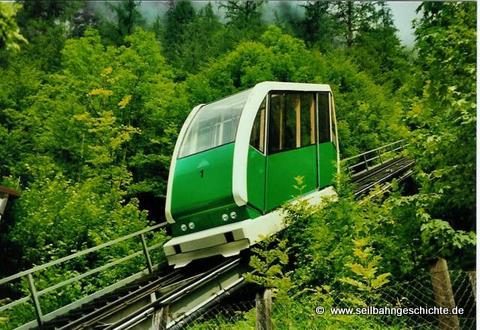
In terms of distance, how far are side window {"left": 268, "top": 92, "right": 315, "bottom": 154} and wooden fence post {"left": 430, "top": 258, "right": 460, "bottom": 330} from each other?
245 centimetres

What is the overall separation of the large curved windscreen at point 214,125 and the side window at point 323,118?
94cm

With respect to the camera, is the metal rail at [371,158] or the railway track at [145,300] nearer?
the railway track at [145,300]

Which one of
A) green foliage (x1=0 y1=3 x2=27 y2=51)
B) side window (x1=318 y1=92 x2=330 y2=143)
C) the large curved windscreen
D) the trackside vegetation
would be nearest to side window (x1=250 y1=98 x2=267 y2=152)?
the large curved windscreen

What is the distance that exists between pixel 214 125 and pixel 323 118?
50.5 inches

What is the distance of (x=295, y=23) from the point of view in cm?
770

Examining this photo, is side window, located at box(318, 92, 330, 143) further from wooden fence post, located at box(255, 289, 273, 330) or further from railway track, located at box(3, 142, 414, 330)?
wooden fence post, located at box(255, 289, 273, 330)

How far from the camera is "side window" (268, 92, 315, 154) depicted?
640 cm

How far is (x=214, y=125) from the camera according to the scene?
265 inches

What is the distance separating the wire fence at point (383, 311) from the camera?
4.60 meters

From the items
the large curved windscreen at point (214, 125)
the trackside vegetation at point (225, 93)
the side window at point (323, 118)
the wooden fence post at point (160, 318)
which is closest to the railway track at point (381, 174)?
the trackside vegetation at point (225, 93)

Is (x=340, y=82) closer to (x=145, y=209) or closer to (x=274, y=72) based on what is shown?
(x=274, y=72)

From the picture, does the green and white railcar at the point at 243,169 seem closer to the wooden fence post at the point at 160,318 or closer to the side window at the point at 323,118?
the side window at the point at 323,118

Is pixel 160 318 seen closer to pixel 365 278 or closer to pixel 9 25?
pixel 365 278

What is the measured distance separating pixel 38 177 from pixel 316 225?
13.0 feet
